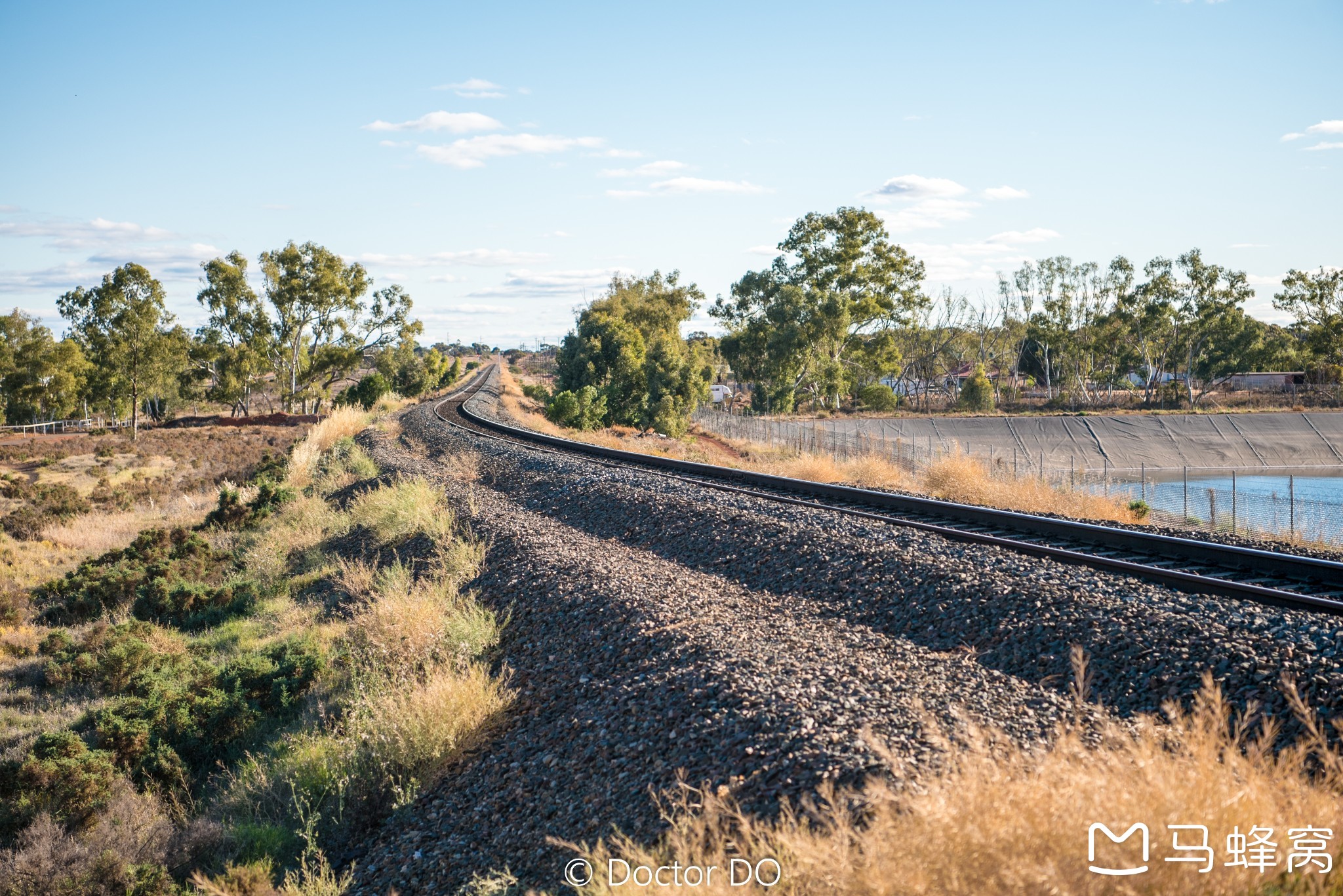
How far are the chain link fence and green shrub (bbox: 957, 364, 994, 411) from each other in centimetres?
1613

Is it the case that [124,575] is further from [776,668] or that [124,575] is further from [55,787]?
[776,668]

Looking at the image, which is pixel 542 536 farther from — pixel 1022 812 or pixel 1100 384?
pixel 1100 384

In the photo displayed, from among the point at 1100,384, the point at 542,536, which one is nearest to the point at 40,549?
the point at 542,536

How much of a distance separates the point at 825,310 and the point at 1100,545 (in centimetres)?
5360

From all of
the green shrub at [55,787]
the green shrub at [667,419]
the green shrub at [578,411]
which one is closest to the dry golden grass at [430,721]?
the green shrub at [55,787]

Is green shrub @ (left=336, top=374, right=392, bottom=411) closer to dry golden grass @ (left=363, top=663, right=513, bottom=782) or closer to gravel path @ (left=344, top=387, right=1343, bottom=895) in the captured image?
gravel path @ (left=344, top=387, right=1343, bottom=895)

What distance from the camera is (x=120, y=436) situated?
48.8 meters

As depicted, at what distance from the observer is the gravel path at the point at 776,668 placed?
5359 millimetres

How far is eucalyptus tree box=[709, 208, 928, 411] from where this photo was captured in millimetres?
63438

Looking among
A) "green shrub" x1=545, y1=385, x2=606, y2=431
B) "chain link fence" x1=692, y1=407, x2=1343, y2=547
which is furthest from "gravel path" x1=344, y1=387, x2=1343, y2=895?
"green shrub" x1=545, y1=385, x2=606, y2=431

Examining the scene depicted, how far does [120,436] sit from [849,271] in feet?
161

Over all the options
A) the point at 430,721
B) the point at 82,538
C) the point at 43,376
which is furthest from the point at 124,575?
the point at 43,376

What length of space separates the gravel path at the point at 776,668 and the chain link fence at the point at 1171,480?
7.59 meters

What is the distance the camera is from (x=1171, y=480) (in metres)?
46.6
